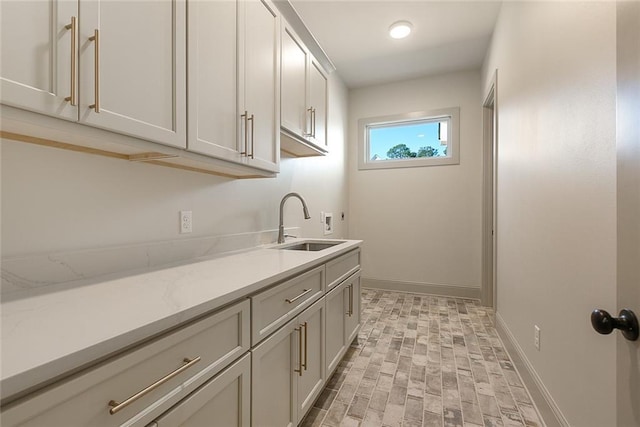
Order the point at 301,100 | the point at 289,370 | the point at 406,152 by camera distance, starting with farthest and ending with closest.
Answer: the point at 406,152
the point at 301,100
the point at 289,370

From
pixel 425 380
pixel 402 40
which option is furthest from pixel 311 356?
pixel 402 40

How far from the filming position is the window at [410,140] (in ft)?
12.2

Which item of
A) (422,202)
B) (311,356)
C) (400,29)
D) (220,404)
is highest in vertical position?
(400,29)

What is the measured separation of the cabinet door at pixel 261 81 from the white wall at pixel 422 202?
8.21 feet

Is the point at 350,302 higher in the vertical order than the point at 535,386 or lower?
higher

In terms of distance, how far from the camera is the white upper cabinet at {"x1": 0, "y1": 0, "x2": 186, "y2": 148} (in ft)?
2.29

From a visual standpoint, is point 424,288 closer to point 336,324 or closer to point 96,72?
point 336,324

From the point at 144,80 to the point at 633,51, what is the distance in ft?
4.24

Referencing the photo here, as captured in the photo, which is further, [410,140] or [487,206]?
[410,140]

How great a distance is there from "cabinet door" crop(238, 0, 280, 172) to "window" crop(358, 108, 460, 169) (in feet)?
8.20

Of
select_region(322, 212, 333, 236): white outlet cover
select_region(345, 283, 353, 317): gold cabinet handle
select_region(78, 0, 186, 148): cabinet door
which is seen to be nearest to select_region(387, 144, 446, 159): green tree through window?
select_region(322, 212, 333, 236): white outlet cover

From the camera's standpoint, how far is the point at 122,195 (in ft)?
3.92

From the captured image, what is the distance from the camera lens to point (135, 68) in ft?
3.14

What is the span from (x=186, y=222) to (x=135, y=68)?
0.75 meters
